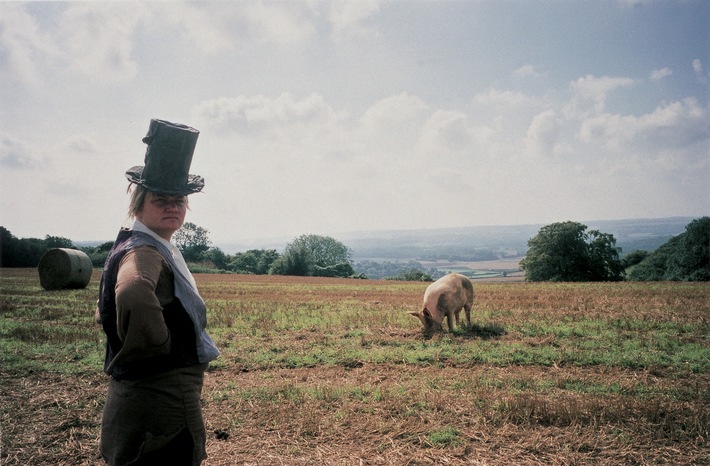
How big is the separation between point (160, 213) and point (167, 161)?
323mm

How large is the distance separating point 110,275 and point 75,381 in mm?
6633

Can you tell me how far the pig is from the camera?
11.3m

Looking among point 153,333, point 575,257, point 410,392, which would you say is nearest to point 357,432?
point 410,392

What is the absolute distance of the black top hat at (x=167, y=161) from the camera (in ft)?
8.36

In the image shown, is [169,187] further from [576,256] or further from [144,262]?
[576,256]

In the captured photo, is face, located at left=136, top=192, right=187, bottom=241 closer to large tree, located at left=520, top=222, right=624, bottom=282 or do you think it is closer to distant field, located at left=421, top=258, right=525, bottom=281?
distant field, located at left=421, top=258, right=525, bottom=281

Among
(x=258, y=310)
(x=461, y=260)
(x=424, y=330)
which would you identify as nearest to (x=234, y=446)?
(x=424, y=330)

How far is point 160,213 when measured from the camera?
2.57 meters

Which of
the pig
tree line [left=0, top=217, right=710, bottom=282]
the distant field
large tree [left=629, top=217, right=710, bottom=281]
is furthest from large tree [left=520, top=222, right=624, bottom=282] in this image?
the pig

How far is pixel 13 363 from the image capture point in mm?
8445

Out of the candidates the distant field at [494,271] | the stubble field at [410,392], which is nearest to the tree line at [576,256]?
the distant field at [494,271]

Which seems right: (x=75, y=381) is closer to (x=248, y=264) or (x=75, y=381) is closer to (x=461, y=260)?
(x=248, y=264)

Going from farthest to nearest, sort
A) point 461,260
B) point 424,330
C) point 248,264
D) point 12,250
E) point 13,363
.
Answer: point 461,260 → point 248,264 → point 12,250 → point 424,330 → point 13,363

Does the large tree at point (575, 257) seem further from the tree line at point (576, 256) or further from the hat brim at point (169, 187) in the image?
the hat brim at point (169, 187)
